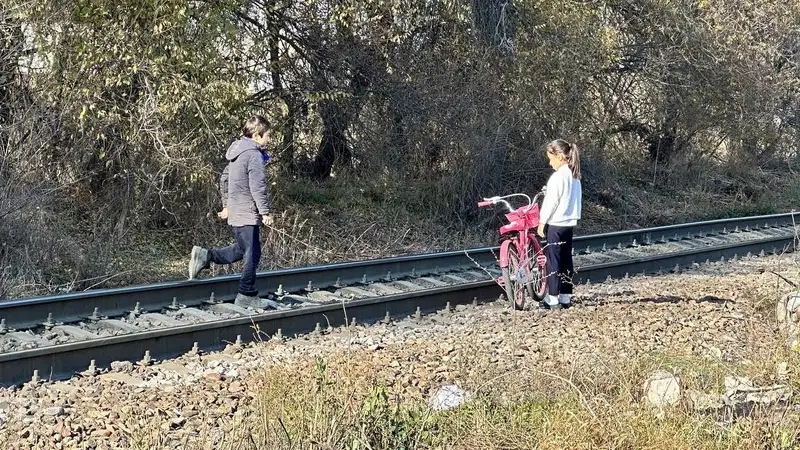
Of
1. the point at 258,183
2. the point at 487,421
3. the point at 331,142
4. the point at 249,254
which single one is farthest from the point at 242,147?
the point at 331,142

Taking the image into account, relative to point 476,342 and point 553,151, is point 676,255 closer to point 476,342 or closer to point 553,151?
point 553,151

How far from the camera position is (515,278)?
31.7ft

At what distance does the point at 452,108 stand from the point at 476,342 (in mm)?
8295

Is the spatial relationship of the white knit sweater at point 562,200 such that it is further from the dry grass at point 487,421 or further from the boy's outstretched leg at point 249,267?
the dry grass at point 487,421

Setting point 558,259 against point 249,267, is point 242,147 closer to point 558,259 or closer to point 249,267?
point 249,267

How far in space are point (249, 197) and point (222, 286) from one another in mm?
1063

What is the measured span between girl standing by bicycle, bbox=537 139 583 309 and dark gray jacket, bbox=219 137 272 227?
2739 millimetres

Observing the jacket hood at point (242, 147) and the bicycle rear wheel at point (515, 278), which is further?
the bicycle rear wheel at point (515, 278)

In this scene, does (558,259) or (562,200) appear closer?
(562,200)

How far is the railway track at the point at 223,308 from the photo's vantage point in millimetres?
7305

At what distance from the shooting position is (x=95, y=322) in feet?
27.2

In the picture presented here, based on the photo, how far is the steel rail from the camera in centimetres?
819

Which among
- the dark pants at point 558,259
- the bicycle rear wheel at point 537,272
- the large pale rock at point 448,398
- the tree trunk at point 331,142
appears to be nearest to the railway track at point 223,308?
the bicycle rear wheel at point 537,272

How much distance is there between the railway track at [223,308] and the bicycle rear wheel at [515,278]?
481mm
